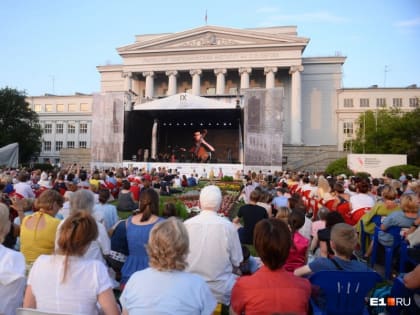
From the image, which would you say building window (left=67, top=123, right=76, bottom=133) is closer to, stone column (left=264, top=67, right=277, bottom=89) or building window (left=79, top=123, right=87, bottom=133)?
building window (left=79, top=123, right=87, bottom=133)

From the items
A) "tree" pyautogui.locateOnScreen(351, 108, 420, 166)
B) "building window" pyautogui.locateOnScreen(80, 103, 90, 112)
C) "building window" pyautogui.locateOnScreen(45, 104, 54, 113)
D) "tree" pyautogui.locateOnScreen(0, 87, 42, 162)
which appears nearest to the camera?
"tree" pyautogui.locateOnScreen(351, 108, 420, 166)

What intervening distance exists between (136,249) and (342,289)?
2.10 m

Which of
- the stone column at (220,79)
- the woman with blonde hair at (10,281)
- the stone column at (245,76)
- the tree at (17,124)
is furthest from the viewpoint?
the stone column at (220,79)

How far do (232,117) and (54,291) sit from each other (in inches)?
1188

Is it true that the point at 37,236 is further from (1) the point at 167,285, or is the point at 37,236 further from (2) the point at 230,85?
(2) the point at 230,85

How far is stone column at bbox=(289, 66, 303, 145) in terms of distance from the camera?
4444 centimetres

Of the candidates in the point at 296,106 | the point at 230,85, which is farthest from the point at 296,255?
the point at 230,85

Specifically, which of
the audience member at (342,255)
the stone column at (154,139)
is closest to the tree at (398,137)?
the stone column at (154,139)

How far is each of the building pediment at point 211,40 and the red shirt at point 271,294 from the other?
4495cm

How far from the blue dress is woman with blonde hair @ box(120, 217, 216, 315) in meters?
1.52

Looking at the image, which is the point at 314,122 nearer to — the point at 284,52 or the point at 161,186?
the point at 284,52

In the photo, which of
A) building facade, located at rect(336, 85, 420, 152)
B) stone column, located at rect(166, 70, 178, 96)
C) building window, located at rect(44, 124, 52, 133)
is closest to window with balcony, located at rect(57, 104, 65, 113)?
building window, located at rect(44, 124, 52, 133)

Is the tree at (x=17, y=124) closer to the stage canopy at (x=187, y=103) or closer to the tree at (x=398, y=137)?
the stage canopy at (x=187, y=103)

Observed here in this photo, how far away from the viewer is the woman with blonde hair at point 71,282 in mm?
2309
